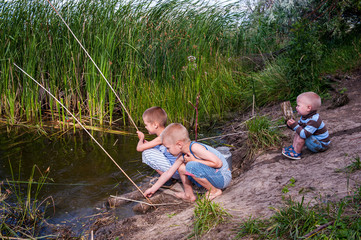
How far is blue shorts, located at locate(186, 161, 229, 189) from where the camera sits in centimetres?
309

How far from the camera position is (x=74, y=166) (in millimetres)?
4637

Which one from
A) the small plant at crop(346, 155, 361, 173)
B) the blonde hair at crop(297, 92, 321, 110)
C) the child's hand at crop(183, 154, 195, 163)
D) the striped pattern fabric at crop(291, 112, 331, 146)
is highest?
the blonde hair at crop(297, 92, 321, 110)

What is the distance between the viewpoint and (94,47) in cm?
608

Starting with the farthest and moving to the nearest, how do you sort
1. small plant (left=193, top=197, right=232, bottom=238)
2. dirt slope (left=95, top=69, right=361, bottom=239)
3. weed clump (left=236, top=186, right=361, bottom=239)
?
dirt slope (left=95, top=69, right=361, bottom=239) < small plant (left=193, top=197, right=232, bottom=238) < weed clump (left=236, top=186, right=361, bottom=239)

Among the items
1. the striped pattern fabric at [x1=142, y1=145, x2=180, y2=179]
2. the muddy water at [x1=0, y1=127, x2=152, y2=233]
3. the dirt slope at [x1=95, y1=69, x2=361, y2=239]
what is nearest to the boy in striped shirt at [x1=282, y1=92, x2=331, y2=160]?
the dirt slope at [x1=95, y1=69, x2=361, y2=239]

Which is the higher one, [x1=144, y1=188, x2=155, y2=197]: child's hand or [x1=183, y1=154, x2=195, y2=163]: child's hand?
[x1=183, y1=154, x2=195, y2=163]: child's hand

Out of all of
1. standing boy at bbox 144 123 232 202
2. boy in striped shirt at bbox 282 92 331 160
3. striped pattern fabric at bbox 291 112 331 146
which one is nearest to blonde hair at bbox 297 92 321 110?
boy in striped shirt at bbox 282 92 331 160

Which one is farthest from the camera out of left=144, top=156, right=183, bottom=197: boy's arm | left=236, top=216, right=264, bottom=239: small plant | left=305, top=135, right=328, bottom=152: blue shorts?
left=305, top=135, right=328, bottom=152: blue shorts

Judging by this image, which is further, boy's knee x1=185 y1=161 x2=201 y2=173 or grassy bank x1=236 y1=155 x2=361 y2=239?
boy's knee x1=185 y1=161 x2=201 y2=173

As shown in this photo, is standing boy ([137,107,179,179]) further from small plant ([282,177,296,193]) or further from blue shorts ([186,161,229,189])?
small plant ([282,177,296,193])

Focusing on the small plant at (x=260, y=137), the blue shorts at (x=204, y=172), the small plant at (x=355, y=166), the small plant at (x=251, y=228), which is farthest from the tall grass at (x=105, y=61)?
the small plant at (x=251, y=228)

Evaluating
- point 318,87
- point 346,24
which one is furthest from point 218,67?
point 346,24

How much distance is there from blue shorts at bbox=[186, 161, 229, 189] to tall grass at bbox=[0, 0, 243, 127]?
8.65ft

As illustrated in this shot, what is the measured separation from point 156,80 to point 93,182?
2.38 m
